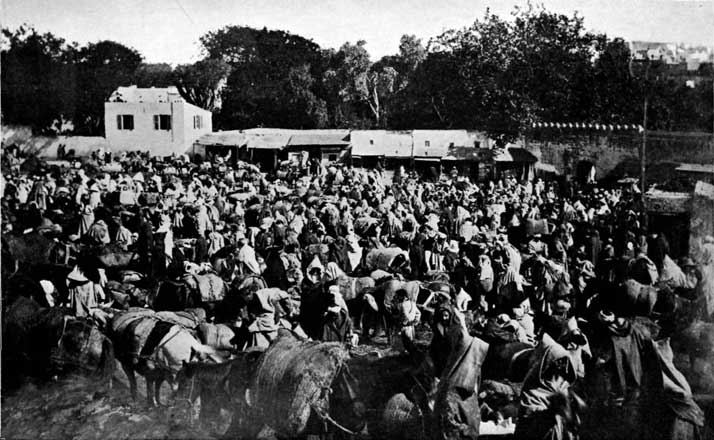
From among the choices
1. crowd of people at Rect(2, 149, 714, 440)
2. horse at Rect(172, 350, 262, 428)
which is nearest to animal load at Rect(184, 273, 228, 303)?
crowd of people at Rect(2, 149, 714, 440)

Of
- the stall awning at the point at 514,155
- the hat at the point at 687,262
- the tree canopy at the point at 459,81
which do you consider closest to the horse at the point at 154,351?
the tree canopy at the point at 459,81

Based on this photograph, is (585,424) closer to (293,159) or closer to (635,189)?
(635,189)

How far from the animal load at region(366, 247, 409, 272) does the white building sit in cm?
178

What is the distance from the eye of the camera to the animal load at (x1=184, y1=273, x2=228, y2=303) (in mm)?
5539

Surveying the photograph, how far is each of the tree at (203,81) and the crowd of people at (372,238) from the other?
56cm

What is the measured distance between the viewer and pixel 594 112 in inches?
222

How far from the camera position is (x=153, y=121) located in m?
5.53

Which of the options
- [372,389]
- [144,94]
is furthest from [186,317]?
[144,94]

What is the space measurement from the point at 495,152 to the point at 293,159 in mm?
1778

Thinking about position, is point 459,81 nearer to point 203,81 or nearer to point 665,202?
point 665,202

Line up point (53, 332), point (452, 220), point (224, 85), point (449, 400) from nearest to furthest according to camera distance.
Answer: point (449, 400) < point (53, 332) < point (224, 85) < point (452, 220)

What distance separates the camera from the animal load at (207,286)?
5.54 meters

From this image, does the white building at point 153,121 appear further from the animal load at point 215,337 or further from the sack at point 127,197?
the animal load at point 215,337

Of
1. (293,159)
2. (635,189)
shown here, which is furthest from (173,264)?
(635,189)
